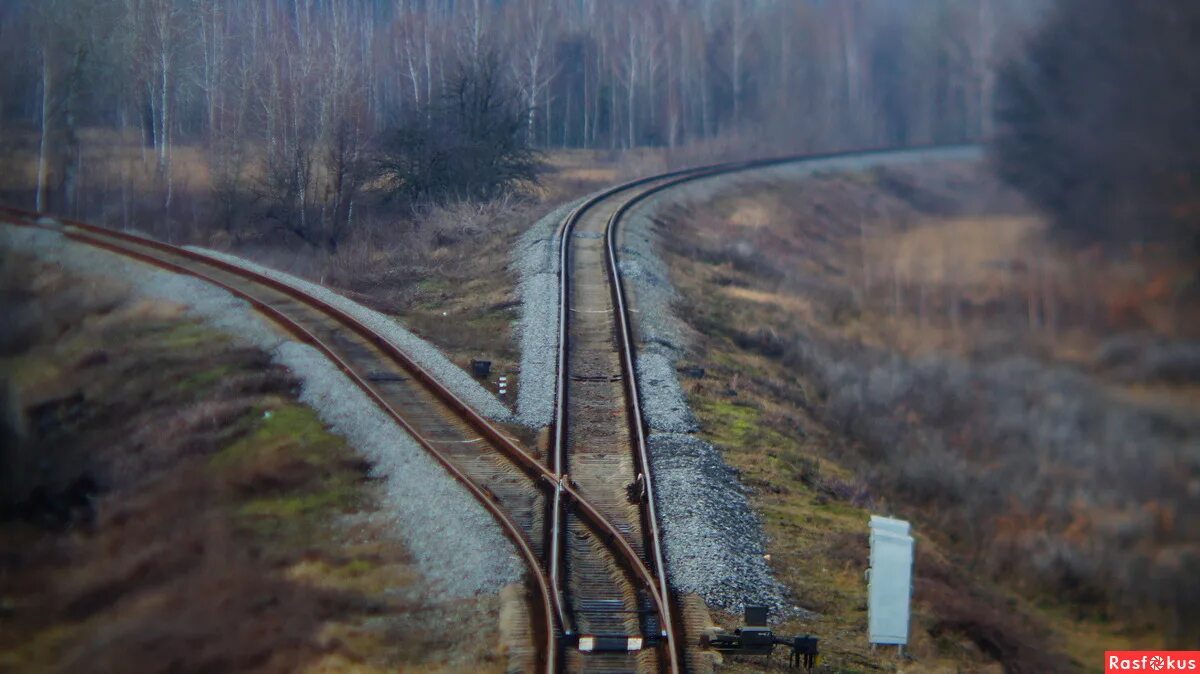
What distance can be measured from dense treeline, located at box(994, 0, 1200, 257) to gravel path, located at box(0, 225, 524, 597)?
8229mm

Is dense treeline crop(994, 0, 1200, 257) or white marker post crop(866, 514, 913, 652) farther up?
dense treeline crop(994, 0, 1200, 257)

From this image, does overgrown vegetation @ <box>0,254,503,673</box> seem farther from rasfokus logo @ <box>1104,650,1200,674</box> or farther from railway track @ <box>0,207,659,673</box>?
rasfokus logo @ <box>1104,650,1200,674</box>

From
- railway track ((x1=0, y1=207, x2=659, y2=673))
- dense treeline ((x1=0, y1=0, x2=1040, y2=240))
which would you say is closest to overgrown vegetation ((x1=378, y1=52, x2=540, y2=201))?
dense treeline ((x1=0, y1=0, x2=1040, y2=240))

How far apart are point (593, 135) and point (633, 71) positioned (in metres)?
4.67

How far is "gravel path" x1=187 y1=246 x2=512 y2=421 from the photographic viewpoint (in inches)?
581

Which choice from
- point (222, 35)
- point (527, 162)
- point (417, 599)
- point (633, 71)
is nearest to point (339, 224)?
point (527, 162)

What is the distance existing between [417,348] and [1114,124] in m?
10.7

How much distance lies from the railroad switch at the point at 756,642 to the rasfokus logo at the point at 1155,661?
2.79 meters

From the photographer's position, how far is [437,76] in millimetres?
48719

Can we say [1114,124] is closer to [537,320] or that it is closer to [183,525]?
[537,320]

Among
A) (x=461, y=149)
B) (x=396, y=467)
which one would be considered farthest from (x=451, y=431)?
(x=461, y=149)

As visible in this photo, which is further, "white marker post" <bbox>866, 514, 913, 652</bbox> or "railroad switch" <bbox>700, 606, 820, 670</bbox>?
"white marker post" <bbox>866, 514, 913, 652</bbox>

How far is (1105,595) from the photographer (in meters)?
11.0

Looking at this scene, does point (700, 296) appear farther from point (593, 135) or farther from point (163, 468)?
point (593, 135)
